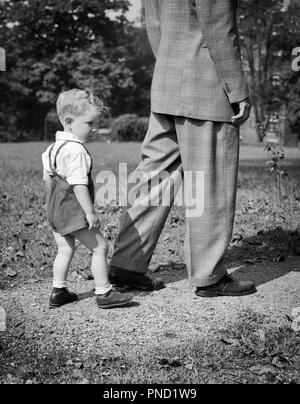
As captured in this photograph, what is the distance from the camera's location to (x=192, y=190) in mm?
3758

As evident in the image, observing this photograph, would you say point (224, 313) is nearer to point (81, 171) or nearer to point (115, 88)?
point (81, 171)

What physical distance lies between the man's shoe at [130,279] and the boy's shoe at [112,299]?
0.97 ft

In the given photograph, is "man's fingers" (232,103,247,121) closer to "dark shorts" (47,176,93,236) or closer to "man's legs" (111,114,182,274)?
"man's legs" (111,114,182,274)

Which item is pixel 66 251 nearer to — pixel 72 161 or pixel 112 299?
pixel 112 299

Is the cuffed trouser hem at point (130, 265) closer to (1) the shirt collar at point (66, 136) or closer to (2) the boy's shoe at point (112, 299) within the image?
(2) the boy's shoe at point (112, 299)

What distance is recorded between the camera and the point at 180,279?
14.3 ft

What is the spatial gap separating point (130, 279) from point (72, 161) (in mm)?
909

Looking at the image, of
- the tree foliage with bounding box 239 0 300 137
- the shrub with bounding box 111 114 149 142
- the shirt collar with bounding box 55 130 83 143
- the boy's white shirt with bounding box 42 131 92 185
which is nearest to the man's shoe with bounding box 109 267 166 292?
the boy's white shirt with bounding box 42 131 92 185

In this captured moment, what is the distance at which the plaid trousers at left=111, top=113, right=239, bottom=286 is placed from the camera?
370 centimetres

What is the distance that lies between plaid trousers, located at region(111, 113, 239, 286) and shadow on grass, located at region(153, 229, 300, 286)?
21.0 inches

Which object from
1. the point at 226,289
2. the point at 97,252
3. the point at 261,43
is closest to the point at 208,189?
the point at 226,289

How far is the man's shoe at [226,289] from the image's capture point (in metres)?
3.87

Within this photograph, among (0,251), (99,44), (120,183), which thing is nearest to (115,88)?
(99,44)

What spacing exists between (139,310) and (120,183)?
5222 mm
